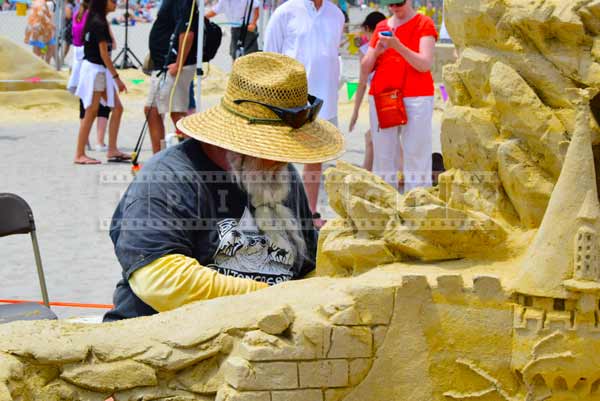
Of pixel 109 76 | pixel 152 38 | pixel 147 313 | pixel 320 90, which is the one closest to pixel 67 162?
pixel 109 76

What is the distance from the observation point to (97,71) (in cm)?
905

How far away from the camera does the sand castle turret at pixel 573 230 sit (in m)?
2.60

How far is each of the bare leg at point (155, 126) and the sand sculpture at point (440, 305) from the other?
5.34m

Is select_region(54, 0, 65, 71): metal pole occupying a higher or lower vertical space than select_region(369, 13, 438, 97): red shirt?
lower

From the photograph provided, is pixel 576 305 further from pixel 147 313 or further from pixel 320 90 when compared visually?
pixel 320 90

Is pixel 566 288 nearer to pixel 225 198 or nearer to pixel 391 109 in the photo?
pixel 225 198

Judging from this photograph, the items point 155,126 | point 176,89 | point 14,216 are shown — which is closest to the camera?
point 14,216

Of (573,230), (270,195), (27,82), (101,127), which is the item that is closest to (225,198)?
(270,195)

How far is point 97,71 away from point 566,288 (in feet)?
23.3

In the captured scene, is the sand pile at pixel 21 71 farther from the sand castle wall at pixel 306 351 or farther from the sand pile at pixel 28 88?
the sand castle wall at pixel 306 351

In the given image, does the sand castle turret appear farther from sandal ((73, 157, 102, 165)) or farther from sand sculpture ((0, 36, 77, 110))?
sand sculpture ((0, 36, 77, 110))

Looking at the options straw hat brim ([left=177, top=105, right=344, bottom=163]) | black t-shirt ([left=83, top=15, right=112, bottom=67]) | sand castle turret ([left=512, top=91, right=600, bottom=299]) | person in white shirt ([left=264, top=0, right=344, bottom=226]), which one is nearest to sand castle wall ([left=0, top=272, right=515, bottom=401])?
sand castle turret ([left=512, top=91, right=600, bottom=299])

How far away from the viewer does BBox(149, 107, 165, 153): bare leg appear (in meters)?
8.19

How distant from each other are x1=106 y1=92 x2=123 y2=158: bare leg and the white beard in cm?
615
